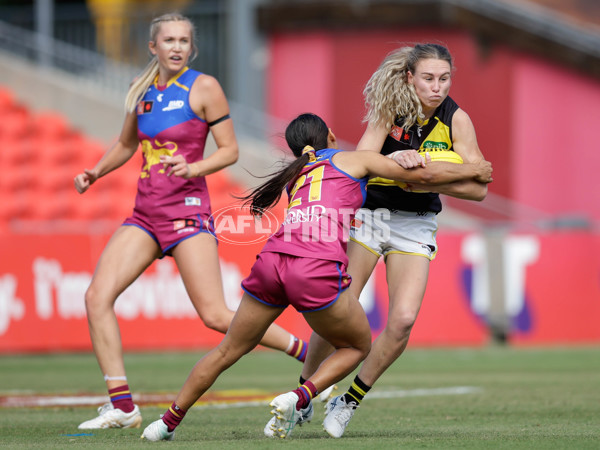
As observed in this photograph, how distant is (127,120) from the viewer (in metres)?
7.06

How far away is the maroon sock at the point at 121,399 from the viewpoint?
6.40 m

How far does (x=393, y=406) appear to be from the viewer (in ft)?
25.0

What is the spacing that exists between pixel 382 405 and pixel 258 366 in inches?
177

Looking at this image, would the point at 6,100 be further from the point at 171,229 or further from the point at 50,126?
the point at 171,229

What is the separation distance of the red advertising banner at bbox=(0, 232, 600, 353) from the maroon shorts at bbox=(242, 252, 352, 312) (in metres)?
7.74

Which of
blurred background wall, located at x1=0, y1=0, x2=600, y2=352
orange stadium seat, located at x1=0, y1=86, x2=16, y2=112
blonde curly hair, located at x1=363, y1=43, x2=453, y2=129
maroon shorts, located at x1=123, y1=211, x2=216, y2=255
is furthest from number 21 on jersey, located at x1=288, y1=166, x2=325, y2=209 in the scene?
orange stadium seat, located at x1=0, y1=86, x2=16, y2=112

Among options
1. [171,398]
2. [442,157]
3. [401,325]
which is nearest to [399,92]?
[442,157]

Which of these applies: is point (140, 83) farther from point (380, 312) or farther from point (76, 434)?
point (380, 312)

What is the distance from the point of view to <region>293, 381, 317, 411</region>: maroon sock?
17.6 feet

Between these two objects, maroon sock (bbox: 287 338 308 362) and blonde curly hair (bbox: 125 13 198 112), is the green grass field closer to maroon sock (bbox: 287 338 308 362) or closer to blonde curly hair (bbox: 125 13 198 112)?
maroon sock (bbox: 287 338 308 362)

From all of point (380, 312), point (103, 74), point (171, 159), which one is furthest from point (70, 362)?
point (103, 74)

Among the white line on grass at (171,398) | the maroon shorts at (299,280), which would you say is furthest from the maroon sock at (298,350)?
the maroon shorts at (299,280)

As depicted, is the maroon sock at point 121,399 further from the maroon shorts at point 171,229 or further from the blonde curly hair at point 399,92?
the blonde curly hair at point 399,92

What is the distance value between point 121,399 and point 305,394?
1539 mm
